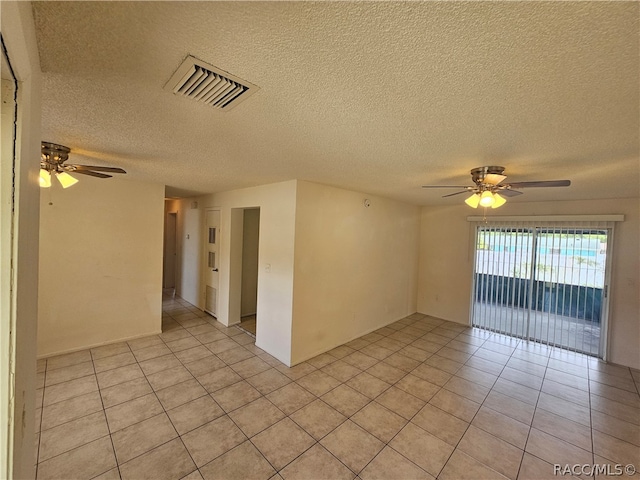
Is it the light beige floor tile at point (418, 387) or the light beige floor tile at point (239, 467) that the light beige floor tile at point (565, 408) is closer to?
the light beige floor tile at point (418, 387)

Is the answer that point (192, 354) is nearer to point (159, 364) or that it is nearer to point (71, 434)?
point (159, 364)

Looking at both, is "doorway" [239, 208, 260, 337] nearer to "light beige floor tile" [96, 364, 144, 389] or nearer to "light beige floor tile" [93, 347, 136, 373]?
"light beige floor tile" [93, 347, 136, 373]

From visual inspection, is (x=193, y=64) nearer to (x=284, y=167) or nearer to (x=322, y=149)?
(x=322, y=149)

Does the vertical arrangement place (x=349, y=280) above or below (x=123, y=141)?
below

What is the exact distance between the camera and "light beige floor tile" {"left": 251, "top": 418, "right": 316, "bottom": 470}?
76.6 inches

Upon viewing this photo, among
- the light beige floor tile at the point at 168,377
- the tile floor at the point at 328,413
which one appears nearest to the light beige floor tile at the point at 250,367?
the tile floor at the point at 328,413

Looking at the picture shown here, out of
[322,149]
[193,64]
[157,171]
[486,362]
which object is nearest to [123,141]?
[157,171]

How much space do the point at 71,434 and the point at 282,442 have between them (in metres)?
1.66

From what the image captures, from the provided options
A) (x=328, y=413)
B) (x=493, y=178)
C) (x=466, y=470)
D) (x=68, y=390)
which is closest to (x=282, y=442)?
(x=328, y=413)

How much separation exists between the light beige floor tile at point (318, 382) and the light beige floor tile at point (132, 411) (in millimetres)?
1380

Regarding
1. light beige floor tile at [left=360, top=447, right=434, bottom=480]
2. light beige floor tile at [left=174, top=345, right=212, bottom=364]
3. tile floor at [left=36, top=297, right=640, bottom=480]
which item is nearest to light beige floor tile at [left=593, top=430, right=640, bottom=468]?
tile floor at [left=36, top=297, right=640, bottom=480]

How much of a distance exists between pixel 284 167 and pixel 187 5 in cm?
186

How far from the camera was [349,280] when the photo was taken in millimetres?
3988

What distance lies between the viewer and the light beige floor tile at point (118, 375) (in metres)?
2.77
